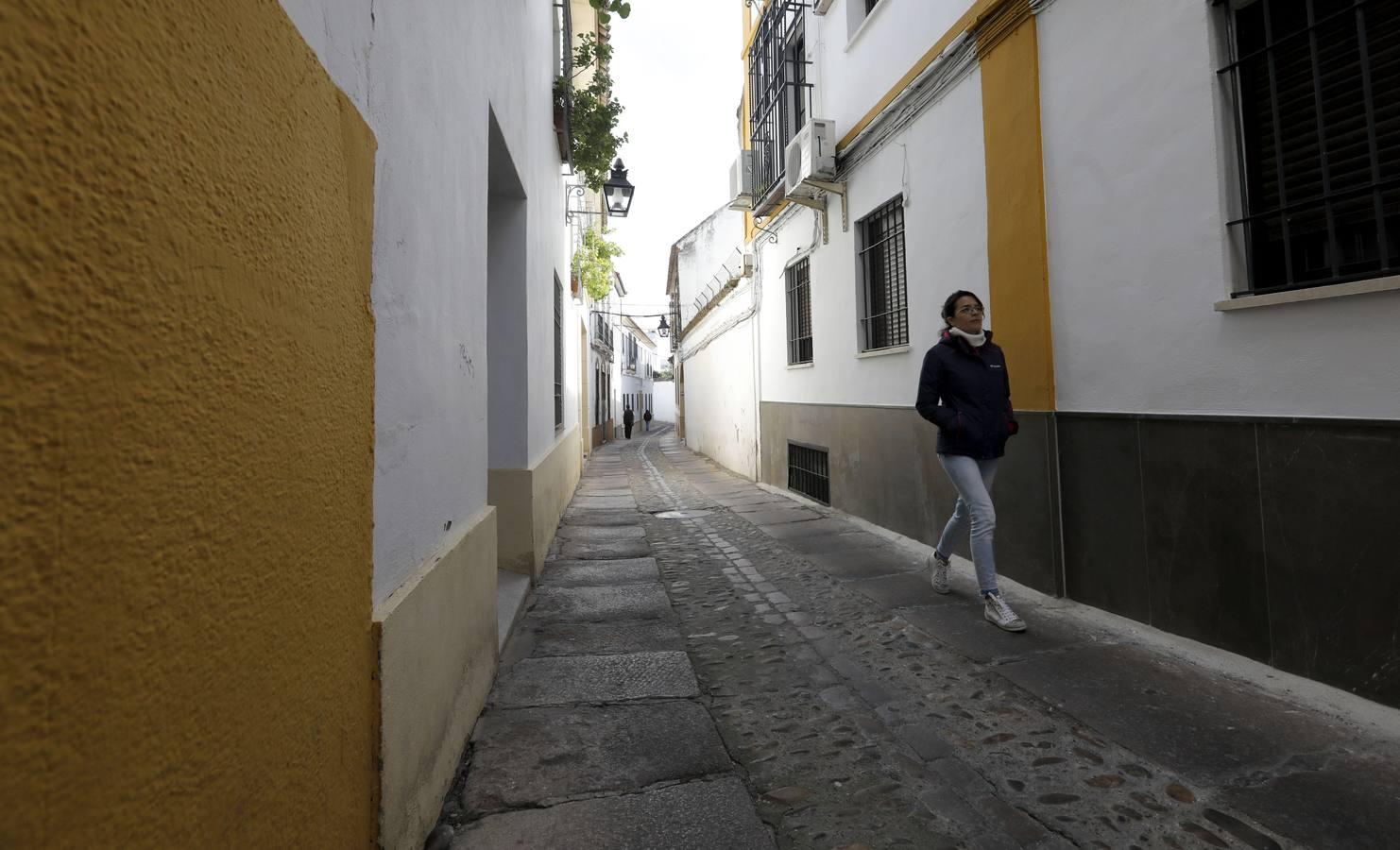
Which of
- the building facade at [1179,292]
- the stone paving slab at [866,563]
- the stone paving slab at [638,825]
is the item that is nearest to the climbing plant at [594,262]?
the building facade at [1179,292]

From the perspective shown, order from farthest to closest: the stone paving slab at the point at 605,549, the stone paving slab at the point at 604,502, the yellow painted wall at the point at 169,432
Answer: the stone paving slab at the point at 604,502 < the stone paving slab at the point at 605,549 < the yellow painted wall at the point at 169,432

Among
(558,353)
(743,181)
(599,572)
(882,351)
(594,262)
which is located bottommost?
(599,572)

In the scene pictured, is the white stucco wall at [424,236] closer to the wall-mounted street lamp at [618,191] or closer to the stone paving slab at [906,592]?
the stone paving slab at [906,592]

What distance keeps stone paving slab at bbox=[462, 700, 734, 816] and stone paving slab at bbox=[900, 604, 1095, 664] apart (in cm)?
151

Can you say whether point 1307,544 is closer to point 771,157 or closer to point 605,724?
point 605,724

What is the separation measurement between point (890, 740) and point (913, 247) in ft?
14.5

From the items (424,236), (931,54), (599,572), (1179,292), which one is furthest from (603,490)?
(424,236)

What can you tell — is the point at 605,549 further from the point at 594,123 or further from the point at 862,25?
the point at 862,25

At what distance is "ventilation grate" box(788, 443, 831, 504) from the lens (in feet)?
26.4

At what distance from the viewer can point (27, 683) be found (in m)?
0.62

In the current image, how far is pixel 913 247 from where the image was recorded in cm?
584

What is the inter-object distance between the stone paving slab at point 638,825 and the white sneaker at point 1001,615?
6.82 ft

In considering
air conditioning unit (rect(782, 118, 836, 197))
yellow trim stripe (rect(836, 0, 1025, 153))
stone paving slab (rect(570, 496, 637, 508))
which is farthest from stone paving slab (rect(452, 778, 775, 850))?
stone paving slab (rect(570, 496, 637, 508))

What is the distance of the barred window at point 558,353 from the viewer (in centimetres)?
726
